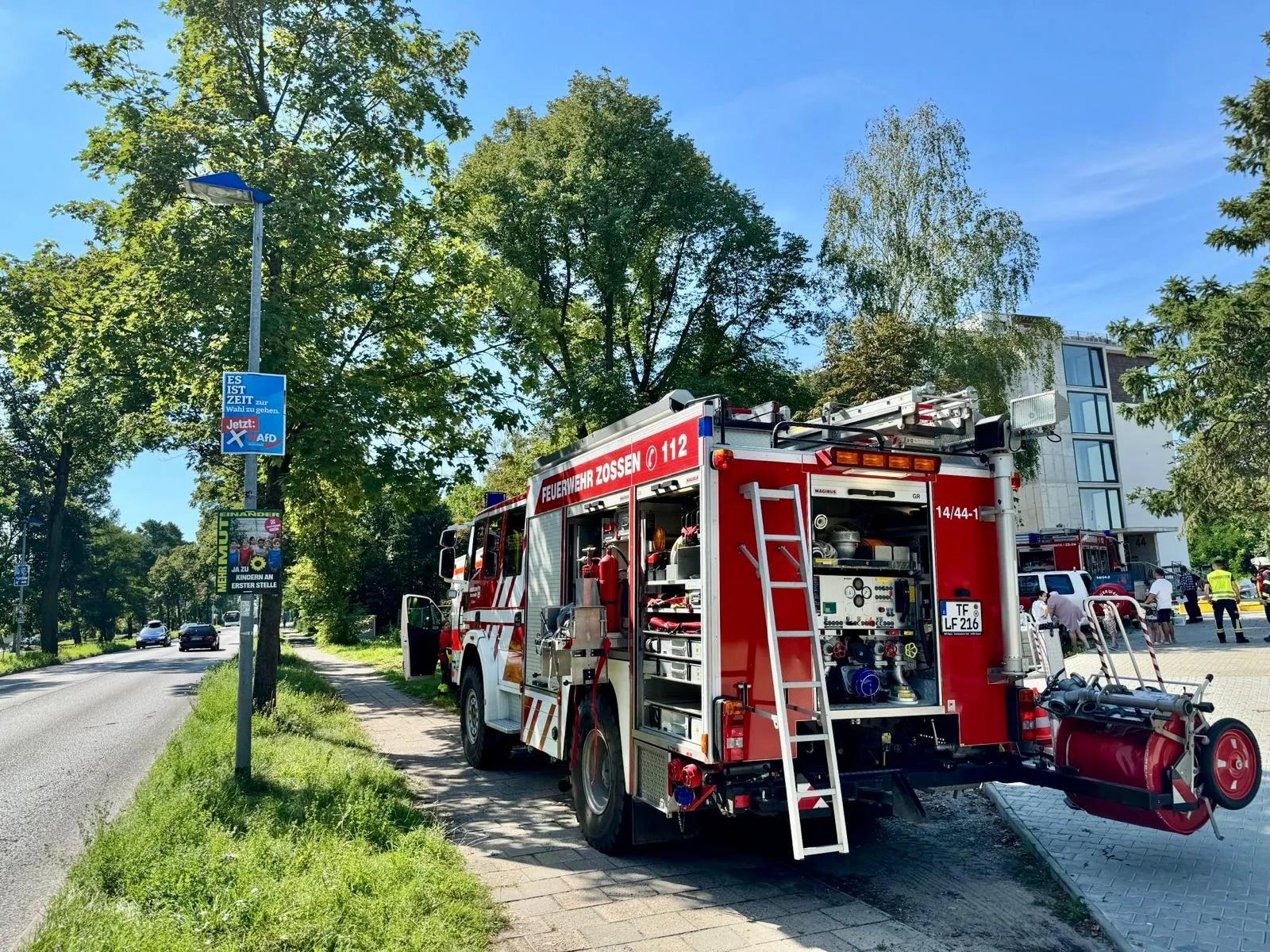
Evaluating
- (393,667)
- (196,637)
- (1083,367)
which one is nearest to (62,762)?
(393,667)

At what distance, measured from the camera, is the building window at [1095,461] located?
47.5m

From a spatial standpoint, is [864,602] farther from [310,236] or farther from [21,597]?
[21,597]

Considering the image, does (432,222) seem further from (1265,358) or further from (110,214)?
(1265,358)

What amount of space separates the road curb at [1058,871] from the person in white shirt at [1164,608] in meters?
14.5

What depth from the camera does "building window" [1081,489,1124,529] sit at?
154 ft

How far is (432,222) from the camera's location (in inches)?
542

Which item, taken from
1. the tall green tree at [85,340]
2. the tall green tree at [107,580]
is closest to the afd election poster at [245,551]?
the tall green tree at [85,340]

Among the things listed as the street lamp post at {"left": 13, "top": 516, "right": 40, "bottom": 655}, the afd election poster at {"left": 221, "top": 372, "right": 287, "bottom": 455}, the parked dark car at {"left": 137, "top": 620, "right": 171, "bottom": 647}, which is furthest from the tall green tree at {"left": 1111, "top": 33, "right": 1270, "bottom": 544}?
the parked dark car at {"left": 137, "top": 620, "right": 171, "bottom": 647}

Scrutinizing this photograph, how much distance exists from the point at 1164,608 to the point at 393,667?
2009 centimetres

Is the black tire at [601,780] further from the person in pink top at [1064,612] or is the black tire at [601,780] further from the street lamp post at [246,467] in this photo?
the person in pink top at [1064,612]

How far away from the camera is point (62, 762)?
1095cm

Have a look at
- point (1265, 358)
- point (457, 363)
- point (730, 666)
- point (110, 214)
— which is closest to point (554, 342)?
point (457, 363)

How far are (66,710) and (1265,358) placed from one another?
25356mm

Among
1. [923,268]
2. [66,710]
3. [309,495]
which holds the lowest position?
[66,710]
